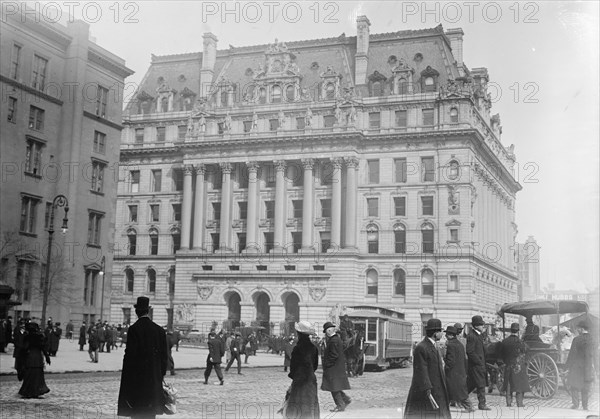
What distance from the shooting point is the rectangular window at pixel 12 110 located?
41.1 m

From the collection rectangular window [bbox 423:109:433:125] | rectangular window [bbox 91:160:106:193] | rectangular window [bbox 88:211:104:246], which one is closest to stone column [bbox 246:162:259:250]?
rectangular window [bbox 423:109:433:125]

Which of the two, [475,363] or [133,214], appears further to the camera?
[133,214]

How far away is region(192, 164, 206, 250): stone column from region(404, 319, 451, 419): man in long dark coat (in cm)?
6459

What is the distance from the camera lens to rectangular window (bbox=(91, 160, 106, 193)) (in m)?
46.4

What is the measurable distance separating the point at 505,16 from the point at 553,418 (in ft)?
44.0

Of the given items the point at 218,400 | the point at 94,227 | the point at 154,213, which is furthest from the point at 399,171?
the point at 218,400

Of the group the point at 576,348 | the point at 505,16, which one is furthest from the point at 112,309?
the point at 576,348

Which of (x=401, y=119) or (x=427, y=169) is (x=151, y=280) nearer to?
(x=401, y=119)

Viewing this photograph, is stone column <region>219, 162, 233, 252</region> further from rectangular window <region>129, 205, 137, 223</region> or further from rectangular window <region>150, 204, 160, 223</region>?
rectangular window <region>129, 205, 137, 223</region>

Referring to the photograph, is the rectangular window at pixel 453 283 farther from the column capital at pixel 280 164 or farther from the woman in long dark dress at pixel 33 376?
the woman in long dark dress at pixel 33 376

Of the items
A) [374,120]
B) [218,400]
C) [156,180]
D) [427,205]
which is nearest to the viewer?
[218,400]

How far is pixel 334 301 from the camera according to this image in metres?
67.4

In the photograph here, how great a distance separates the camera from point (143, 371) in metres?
9.84

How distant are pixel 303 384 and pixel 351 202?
57.5 meters
